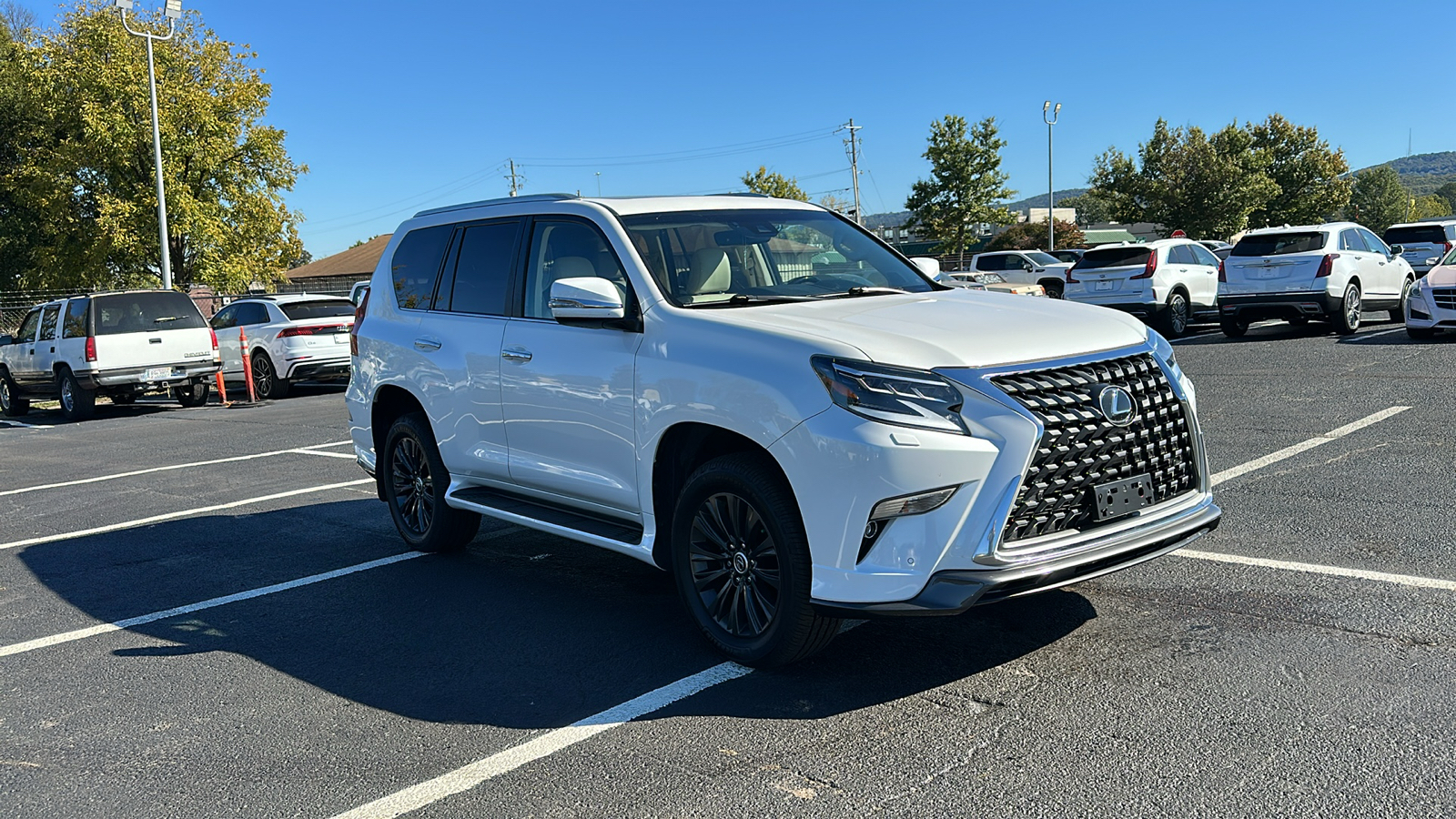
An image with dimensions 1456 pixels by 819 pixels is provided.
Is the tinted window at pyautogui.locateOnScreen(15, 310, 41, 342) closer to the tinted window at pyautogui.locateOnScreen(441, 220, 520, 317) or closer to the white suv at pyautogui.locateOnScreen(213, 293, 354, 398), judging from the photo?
the white suv at pyautogui.locateOnScreen(213, 293, 354, 398)

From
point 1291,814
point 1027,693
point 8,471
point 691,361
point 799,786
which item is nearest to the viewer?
point 1291,814

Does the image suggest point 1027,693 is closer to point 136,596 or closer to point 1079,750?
point 1079,750

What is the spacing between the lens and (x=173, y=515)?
8852 millimetres

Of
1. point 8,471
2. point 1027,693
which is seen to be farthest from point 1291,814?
point 8,471

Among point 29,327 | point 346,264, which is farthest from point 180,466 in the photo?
point 346,264

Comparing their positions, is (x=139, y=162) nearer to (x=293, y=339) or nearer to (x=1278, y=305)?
(x=293, y=339)

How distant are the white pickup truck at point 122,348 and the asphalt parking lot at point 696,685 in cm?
1186

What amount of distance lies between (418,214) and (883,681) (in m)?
4.26

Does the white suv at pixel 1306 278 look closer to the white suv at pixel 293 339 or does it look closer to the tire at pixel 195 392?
the white suv at pixel 293 339

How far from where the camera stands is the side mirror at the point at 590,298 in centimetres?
501

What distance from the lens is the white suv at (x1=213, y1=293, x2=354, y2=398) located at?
19.8 m

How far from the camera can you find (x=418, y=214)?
7164 mm

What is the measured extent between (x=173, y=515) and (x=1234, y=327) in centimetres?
1566

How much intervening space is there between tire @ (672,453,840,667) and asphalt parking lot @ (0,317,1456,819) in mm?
162
